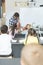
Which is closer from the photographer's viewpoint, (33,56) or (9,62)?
(33,56)

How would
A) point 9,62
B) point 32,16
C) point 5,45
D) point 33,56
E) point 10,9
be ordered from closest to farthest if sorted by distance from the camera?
point 33,56 < point 9,62 < point 5,45 < point 32,16 < point 10,9

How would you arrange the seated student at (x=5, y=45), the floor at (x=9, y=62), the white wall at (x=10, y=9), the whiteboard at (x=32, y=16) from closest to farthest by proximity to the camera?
the floor at (x=9, y=62) < the seated student at (x=5, y=45) < the whiteboard at (x=32, y=16) < the white wall at (x=10, y=9)

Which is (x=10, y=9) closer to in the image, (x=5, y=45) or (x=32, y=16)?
(x=32, y=16)

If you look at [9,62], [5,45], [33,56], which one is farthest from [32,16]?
[33,56]

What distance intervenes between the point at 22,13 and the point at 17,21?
0.59m

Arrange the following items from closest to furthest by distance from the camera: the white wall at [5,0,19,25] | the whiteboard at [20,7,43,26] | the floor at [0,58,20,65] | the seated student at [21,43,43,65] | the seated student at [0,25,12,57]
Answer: the seated student at [21,43,43,65] < the floor at [0,58,20,65] < the seated student at [0,25,12,57] < the whiteboard at [20,7,43,26] < the white wall at [5,0,19,25]

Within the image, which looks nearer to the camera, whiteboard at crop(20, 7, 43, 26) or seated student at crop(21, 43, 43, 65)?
seated student at crop(21, 43, 43, 65)

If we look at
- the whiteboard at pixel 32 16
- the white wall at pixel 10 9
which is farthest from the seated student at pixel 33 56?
the white wall at pixel 10 9

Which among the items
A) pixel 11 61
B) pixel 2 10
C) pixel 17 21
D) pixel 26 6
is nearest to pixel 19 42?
pixel 11 61

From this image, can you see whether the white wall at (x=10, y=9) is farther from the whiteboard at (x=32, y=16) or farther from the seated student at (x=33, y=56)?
the seated student at (x=33, y=56)

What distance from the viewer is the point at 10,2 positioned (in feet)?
19.8

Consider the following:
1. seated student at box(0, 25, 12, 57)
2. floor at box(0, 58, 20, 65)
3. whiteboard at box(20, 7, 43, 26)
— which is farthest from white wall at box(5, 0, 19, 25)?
floor at box(0, 58, 20, 65)

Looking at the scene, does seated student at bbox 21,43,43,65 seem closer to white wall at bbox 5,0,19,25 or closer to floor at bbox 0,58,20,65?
floor at bbox 0,58,20,65

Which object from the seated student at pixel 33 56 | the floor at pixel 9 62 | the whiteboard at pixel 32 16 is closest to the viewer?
the seated student at pixel 33 56
